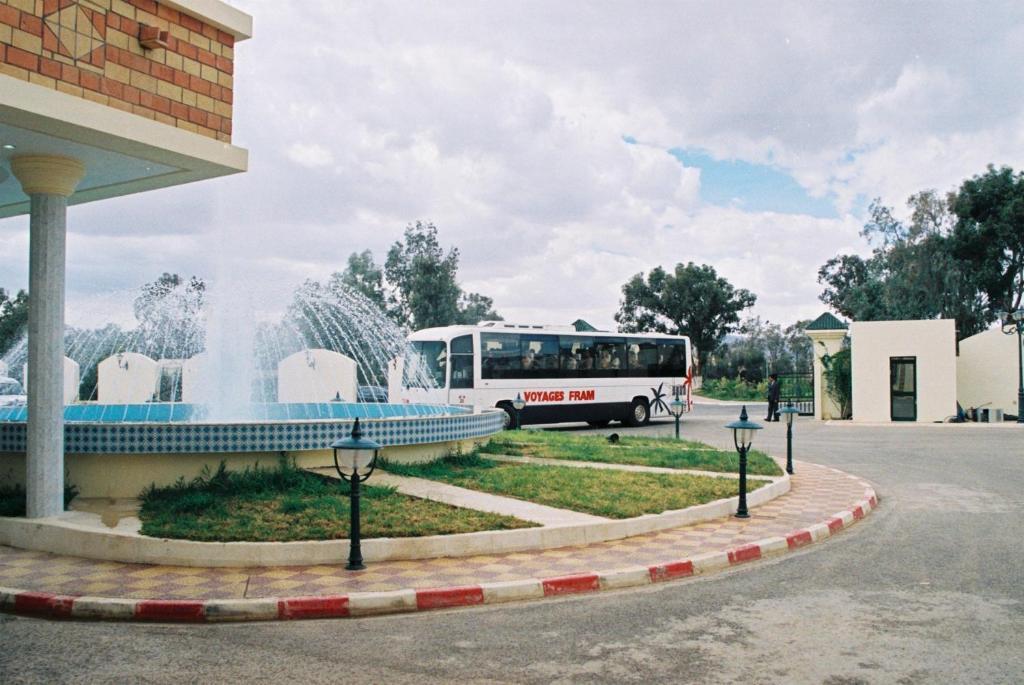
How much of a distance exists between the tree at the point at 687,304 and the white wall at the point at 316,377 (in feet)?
136

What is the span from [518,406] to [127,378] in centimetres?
1269

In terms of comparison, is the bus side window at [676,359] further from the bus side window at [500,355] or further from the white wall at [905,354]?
the bus side window at [500,355]

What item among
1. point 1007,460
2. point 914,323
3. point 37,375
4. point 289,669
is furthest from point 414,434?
point 914,323

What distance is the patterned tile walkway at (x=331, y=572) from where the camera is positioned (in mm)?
6828

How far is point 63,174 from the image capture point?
890cm

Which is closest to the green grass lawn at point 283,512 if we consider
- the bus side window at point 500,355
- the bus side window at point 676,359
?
the bus side window at point 500,355

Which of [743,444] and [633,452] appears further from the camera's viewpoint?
[633,452]

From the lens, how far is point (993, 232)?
43094 millimetres

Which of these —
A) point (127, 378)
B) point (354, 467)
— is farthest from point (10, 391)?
point (354, 467)

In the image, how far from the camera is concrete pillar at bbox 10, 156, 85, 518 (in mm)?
8695

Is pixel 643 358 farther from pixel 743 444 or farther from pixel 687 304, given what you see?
pixel 687 304

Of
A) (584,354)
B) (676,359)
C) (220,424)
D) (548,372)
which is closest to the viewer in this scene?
(220,424)

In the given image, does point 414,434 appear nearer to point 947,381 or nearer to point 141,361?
point 141,361

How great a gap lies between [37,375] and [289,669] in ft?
17.4
